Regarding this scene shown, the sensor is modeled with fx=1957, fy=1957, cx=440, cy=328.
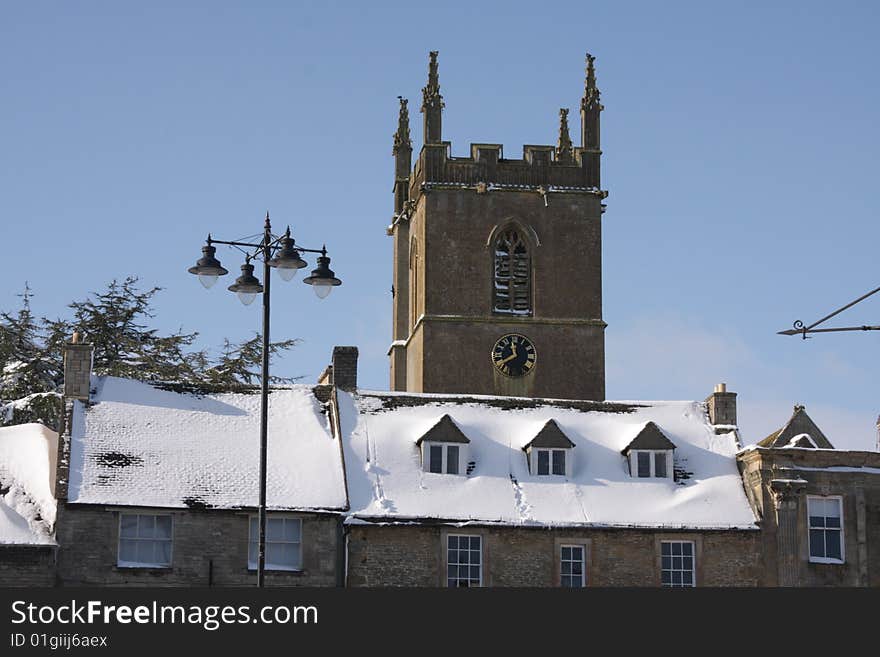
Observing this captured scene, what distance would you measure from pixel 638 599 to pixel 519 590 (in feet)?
6.26

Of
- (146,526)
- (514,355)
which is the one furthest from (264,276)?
(514,355)

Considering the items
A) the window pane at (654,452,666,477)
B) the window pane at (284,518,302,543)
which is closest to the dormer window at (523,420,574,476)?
the window pane at (654,452,666,477)

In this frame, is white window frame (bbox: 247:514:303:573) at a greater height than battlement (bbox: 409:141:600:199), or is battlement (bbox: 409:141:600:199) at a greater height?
battlement (bbox: 409:141:600:199)

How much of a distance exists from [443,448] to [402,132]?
27.6m

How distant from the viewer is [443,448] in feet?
169

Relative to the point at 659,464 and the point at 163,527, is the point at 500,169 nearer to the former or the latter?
the point at 659,464

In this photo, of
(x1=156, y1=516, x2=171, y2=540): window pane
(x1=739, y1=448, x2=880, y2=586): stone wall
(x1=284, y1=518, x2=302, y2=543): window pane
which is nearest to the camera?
(x1=156, y1=516, x2=171, y2=540): window pane

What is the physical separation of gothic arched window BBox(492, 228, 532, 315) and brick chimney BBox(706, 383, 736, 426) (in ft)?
48.6

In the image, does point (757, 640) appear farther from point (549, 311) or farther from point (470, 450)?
point (549, 311)

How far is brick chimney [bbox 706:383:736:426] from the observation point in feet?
178

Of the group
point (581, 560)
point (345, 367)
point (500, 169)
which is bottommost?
point (581, 560)

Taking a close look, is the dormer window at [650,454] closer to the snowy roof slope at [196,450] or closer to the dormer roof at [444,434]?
the dormer roof at [444,434]

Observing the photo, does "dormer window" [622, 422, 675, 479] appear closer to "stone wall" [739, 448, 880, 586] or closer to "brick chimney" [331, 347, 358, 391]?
"stone wall" [739, 448, 880, 586]

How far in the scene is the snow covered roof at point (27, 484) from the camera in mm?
46688
